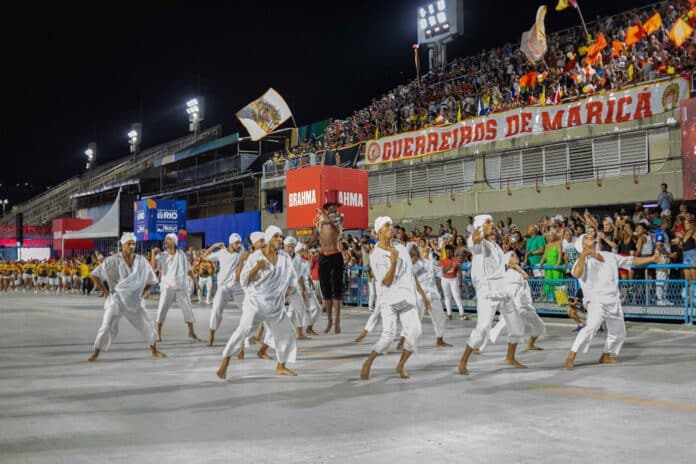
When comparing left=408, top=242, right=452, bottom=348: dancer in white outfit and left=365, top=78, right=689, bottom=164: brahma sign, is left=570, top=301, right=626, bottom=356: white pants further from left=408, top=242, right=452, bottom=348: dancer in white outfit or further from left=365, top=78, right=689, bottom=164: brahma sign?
left=365, top=78, right=689, bottom=164: brahma sign

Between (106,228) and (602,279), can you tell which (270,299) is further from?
(106,228)

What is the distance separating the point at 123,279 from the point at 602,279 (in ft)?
21.3

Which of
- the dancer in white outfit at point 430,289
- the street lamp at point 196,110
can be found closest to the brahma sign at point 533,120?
the dancer in white outfit at point 430,289

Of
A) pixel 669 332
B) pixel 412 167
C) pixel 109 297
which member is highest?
pixel 412 167

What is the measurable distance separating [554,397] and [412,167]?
82.0ft

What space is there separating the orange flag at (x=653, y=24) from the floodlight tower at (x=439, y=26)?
16.4 metres

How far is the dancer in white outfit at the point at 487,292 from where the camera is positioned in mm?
8727

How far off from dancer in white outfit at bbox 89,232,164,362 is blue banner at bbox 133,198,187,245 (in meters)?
19.1

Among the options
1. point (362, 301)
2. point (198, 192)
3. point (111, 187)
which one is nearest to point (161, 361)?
point (362, 301)

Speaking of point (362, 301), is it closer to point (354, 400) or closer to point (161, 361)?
point (161, 361)

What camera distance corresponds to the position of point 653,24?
2134 centimetres

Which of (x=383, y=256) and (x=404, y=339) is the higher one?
(x=383, y=256)

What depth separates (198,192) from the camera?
2040 inches

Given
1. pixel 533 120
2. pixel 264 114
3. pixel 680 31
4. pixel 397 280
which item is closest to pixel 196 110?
pixel 264 114
